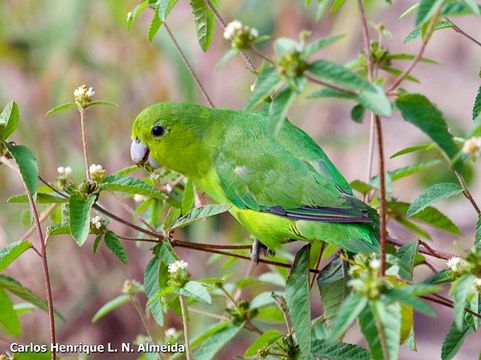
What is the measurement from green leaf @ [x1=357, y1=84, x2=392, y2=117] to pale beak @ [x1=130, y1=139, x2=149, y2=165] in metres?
0.93

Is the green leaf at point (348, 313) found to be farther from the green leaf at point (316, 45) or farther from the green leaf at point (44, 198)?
the green leaf at point (44, 198)

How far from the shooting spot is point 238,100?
4367mm

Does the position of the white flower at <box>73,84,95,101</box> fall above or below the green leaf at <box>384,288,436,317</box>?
above

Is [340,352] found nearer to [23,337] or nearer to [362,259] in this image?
[362,259]

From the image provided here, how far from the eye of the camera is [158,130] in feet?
5.98

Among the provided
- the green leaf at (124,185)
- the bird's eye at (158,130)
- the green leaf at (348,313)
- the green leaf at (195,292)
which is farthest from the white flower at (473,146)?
the bird's eye at (158,130)

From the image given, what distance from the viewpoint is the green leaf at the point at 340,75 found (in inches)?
36.5

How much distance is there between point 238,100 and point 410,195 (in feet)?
3.73

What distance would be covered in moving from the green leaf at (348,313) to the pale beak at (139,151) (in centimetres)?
94

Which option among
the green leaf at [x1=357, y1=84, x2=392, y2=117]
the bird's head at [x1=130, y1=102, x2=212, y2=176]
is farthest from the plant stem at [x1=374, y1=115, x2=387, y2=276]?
the bird's head at [x1=130, y1=102, x2=212, y2=176]

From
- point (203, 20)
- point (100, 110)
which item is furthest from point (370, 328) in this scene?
point (100, 110)

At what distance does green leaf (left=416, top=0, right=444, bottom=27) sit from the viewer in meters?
0.94

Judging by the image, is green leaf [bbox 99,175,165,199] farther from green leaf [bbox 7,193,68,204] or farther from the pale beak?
the pale beak

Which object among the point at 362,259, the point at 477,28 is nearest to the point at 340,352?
the point at 362,259
